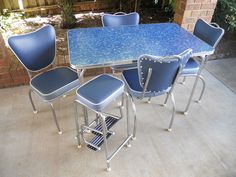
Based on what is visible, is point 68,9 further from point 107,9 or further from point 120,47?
point 120,47

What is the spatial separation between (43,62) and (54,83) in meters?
0.29

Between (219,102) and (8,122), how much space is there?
2.29m

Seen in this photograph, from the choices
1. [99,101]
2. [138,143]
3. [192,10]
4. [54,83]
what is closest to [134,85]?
[99,101]

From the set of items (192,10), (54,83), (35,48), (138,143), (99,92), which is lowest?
(138,143)

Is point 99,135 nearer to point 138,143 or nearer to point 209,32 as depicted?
point 138,143

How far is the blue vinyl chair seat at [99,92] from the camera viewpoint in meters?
1.45

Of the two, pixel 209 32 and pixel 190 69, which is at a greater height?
pixel 209 32

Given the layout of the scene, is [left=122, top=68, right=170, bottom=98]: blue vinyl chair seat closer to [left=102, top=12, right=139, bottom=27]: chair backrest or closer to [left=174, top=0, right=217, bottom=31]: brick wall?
[left=102, top=12, right=139, bottom=27]: chair backrest

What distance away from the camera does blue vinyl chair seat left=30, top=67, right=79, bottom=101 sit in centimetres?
174

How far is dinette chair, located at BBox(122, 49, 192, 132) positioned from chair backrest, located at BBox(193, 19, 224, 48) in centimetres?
60

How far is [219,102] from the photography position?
2336 millimetres

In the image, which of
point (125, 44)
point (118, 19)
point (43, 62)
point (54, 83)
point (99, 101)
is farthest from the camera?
point (118, 19)

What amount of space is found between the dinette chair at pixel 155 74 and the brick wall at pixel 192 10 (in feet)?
4.20

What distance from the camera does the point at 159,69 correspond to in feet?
4.76
